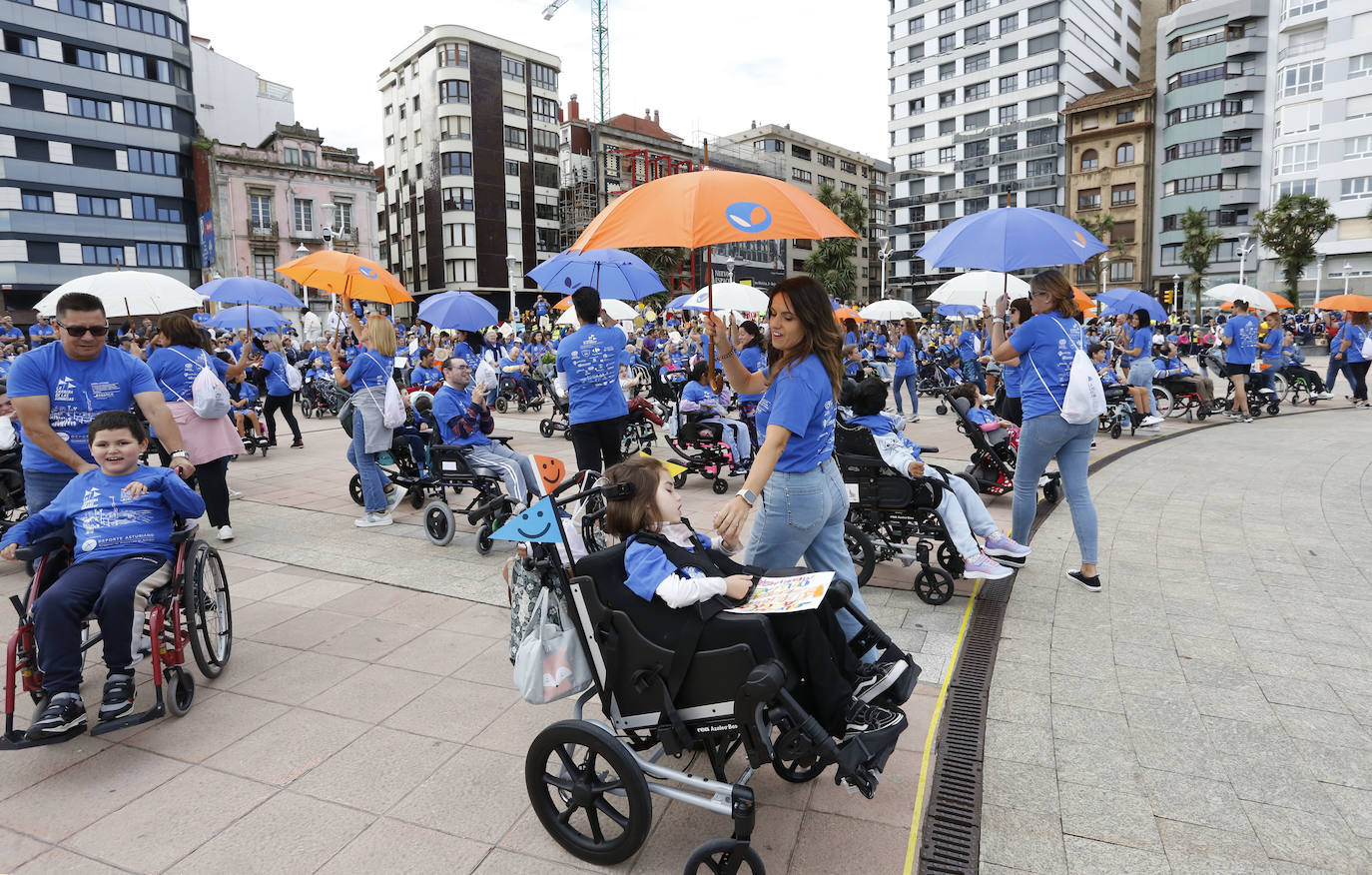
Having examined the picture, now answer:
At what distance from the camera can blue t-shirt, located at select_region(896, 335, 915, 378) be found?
13500mm

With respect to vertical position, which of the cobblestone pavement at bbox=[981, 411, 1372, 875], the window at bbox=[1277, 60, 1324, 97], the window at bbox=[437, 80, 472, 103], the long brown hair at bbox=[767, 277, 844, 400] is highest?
the window at bbox=[437, 80, 472, 103]

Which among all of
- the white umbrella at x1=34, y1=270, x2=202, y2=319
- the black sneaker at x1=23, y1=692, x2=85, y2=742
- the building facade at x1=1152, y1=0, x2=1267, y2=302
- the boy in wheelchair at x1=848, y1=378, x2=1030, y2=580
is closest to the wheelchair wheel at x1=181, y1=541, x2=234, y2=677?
the black sneaker at x1=23, y1=692, x2=85, y2=742

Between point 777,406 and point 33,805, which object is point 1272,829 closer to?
point 777,406

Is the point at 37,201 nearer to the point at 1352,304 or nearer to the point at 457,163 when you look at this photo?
the point at 457,163

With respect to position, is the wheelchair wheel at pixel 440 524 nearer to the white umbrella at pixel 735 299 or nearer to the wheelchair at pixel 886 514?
the wheelchair at pixel 886 514

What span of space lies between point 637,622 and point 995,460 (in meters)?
5.69

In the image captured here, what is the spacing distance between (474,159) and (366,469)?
48153 mm

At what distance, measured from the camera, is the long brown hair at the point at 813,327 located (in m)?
3.09

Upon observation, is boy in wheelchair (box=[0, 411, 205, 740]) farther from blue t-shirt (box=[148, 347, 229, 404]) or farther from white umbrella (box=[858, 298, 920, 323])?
white umbrella (box=[858, 298, 920, 323])

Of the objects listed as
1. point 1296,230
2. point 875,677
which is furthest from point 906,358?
point 1296,230

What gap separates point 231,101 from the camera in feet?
162

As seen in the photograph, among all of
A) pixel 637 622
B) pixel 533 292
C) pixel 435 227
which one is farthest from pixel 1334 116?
pixel 637 622

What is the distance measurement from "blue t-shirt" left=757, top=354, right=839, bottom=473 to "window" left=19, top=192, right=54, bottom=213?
4975cm

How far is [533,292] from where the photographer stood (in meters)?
54.4
